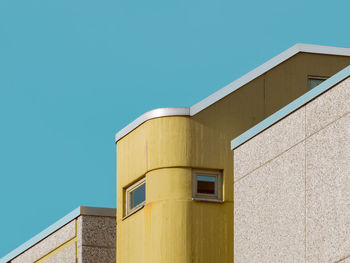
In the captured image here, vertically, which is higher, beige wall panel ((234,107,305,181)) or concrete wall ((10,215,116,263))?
beige wall panel ((234,107,305,181))

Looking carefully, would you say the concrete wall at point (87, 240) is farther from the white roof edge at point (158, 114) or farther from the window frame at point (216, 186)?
the window frame at point (216, 186)

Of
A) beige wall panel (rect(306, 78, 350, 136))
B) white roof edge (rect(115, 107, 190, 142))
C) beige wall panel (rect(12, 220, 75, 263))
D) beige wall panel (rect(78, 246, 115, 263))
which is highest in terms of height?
white roof edge (rect(115, 107, 190, 142))

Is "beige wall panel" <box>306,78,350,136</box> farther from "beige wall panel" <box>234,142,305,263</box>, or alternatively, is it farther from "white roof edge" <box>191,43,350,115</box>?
"white roof edge" <box>191,43,350,115</box>

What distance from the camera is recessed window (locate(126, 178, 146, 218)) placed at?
22.7 m

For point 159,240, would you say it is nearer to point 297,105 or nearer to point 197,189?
point 197,189

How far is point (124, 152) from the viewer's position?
23.6 metres

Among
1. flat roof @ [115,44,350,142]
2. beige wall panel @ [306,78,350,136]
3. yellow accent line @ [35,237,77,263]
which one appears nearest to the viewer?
beige wall panel @ [306,78,350,136]

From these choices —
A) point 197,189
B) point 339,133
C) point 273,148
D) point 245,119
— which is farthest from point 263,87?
point 339,133

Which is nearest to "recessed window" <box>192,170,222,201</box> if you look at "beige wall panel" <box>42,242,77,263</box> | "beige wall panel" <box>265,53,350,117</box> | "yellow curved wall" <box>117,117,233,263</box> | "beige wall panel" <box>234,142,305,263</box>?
"yellow curved wall" <box>117,117,233,263</box>

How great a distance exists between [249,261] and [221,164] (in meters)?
3.63

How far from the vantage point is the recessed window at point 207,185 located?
21.8m

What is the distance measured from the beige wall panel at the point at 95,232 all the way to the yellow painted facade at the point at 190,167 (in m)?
2.50

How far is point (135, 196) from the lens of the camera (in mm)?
23125

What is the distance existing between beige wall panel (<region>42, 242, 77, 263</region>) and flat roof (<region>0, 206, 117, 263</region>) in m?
0.62
